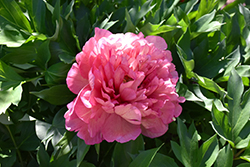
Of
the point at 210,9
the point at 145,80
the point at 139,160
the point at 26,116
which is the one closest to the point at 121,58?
the point at 145,80

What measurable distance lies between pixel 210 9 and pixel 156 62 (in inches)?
16.6

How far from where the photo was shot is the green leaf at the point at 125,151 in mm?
626

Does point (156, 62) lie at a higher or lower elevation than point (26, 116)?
higher

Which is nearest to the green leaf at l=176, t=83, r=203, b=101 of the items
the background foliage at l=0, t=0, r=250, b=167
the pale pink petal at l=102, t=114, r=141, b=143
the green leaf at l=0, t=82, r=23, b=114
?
the background foliage at l=0, t=0, r=250, b=167

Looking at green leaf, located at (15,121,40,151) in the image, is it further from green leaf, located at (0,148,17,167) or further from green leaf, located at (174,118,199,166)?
green leaf, located at (174,118,199,166)

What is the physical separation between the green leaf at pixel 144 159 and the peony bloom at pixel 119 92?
0.05 metres

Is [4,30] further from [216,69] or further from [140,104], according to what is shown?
[216,69]

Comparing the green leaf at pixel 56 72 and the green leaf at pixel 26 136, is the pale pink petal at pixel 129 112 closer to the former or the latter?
the green leaf at pixel 56 72

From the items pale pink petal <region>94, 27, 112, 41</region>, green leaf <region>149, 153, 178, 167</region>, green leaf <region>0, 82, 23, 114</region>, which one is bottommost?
green leaf <region>149, 153, 178, 167</region>

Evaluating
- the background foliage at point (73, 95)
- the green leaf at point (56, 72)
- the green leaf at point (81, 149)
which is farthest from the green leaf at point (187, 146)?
the green leaf at point (56, 72)

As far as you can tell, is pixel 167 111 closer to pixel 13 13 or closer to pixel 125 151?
pixel 125 151

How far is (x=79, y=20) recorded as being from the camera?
0.77 metres

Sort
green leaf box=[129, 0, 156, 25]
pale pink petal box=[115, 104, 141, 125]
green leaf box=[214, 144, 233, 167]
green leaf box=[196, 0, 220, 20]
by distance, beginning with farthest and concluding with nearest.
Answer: green leaf box=[196, 0, 220, 20] < green leaf box=[129, 0, 156, 25] < green leaf box=[214, 144, 233, 167] < pale pink petal box=[115, 104, 141, 125]

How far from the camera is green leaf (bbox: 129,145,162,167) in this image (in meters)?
0.56
